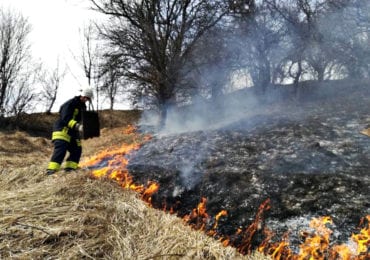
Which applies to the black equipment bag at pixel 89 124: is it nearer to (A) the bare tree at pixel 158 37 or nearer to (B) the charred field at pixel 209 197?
(B) the charred field at pixel 209 197

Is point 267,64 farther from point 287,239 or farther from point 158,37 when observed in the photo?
point 287,239

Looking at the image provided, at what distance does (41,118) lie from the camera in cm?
1886

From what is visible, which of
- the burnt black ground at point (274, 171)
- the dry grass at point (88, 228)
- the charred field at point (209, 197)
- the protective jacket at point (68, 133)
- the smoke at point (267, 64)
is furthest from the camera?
the smoke at point (267, 64)

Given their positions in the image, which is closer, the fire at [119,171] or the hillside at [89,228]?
the hillside at [89,228]

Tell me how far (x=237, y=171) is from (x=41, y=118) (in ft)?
53.1

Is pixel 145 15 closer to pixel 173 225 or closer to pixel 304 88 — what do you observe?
pixel 304 88

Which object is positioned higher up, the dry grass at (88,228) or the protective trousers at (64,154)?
the protective trousers at (64,154)

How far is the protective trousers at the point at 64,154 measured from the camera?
17.3ft

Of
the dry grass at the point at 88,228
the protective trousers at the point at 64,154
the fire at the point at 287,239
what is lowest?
the fire at the point at 287,239

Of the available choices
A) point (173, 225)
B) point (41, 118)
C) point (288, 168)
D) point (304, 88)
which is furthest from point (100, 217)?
point (41, 118)

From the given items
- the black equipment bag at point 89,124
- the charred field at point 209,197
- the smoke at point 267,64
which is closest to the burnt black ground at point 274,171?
the charred field at point 209,197

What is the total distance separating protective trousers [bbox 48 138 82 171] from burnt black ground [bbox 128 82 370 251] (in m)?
0.97

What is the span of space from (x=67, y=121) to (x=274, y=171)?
11.4 ft

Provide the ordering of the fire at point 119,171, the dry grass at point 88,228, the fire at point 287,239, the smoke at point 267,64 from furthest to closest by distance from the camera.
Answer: the smoke at point 267,64 < the fire at point 119,171 < the fire at point 287,239 < the dry grass at point 88,228
